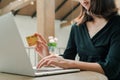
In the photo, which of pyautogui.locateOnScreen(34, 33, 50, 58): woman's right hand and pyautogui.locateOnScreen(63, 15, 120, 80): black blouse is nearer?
pyautogui.locateOnScreen(63, 15, 120, 80): black blouse

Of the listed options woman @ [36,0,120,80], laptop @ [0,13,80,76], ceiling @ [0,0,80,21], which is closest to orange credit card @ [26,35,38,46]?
woman @ [36,0,120,80]

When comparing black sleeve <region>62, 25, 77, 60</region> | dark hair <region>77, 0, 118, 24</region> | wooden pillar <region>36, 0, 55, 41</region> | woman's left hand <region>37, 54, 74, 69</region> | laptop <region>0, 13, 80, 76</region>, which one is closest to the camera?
laptop <region>0, 13, 80, 76</region>

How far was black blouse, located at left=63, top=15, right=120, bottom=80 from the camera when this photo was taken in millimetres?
1065

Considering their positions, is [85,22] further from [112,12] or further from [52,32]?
[52,32]

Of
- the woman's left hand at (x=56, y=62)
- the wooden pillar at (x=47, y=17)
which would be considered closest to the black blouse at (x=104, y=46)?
the woman's left hand at (x=56, y=62)

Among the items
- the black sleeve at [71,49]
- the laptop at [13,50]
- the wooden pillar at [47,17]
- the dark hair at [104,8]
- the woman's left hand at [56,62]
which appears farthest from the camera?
the wooden pillar at [47,17]

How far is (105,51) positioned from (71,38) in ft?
0.99

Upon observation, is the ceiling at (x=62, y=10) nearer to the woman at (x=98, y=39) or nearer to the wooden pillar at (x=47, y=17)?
the wooden pillar at (x=47, y=17)

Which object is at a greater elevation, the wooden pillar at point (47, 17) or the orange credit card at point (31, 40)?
the orange credit card at point (31, 40)

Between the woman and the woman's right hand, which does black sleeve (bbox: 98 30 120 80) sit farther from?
the woman's right hand

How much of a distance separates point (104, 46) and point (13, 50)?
538 mm

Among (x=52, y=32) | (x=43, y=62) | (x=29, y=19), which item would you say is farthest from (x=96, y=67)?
(x=29, y=19)

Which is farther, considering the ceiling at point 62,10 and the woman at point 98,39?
the ceiling at point 62,10

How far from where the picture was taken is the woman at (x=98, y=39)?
41.6 inches
